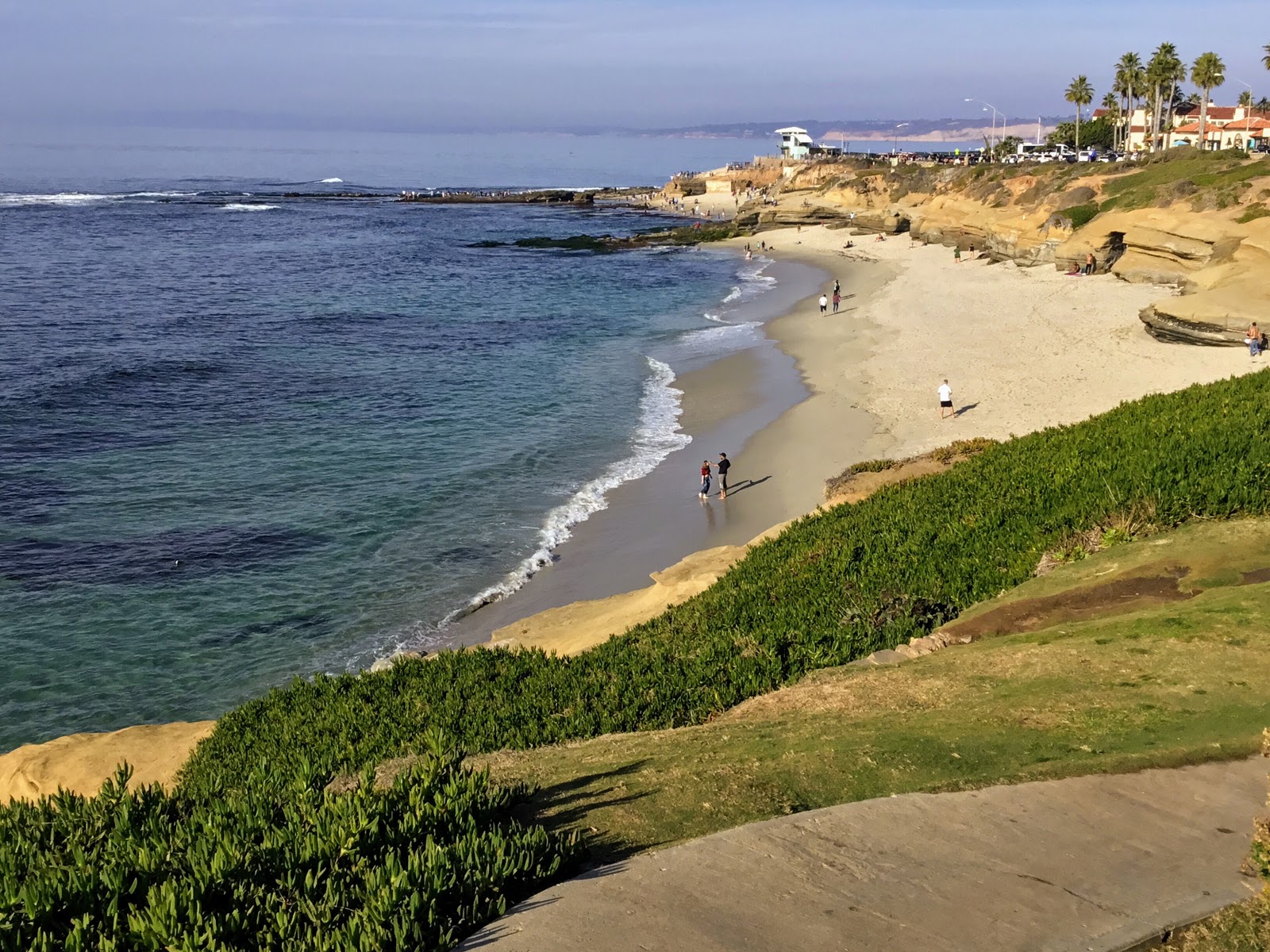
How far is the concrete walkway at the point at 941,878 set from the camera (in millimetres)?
5461

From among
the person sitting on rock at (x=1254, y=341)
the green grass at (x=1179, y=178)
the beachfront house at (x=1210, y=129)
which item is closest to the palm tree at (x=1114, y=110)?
the beachfront house at (x=1210, y=129)

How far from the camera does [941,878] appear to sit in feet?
20.0

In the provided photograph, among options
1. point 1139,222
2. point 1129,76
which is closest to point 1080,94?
point 1129,76

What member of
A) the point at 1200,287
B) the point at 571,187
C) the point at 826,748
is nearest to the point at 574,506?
the point at 826,748

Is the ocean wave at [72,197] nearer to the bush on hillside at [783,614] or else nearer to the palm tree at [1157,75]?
the palm tree at [1157,75]

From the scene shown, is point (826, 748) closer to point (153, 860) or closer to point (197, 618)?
point (153, 860)

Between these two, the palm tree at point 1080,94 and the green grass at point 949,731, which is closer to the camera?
the green grass at point 949,731

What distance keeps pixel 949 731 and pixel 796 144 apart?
499 feet

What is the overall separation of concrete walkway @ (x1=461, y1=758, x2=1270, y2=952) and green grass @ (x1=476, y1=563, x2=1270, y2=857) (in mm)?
376

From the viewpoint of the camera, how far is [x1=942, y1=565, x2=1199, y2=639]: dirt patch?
11.3m

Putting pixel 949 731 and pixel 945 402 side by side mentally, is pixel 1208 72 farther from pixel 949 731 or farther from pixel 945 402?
→ pixel 949 731

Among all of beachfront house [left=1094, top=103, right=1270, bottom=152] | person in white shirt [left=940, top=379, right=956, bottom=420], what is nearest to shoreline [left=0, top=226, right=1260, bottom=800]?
person in white shirt [left=940, top=379, right=956, bottom=420]

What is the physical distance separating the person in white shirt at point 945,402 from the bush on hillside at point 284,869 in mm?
25013

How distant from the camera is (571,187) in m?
168
